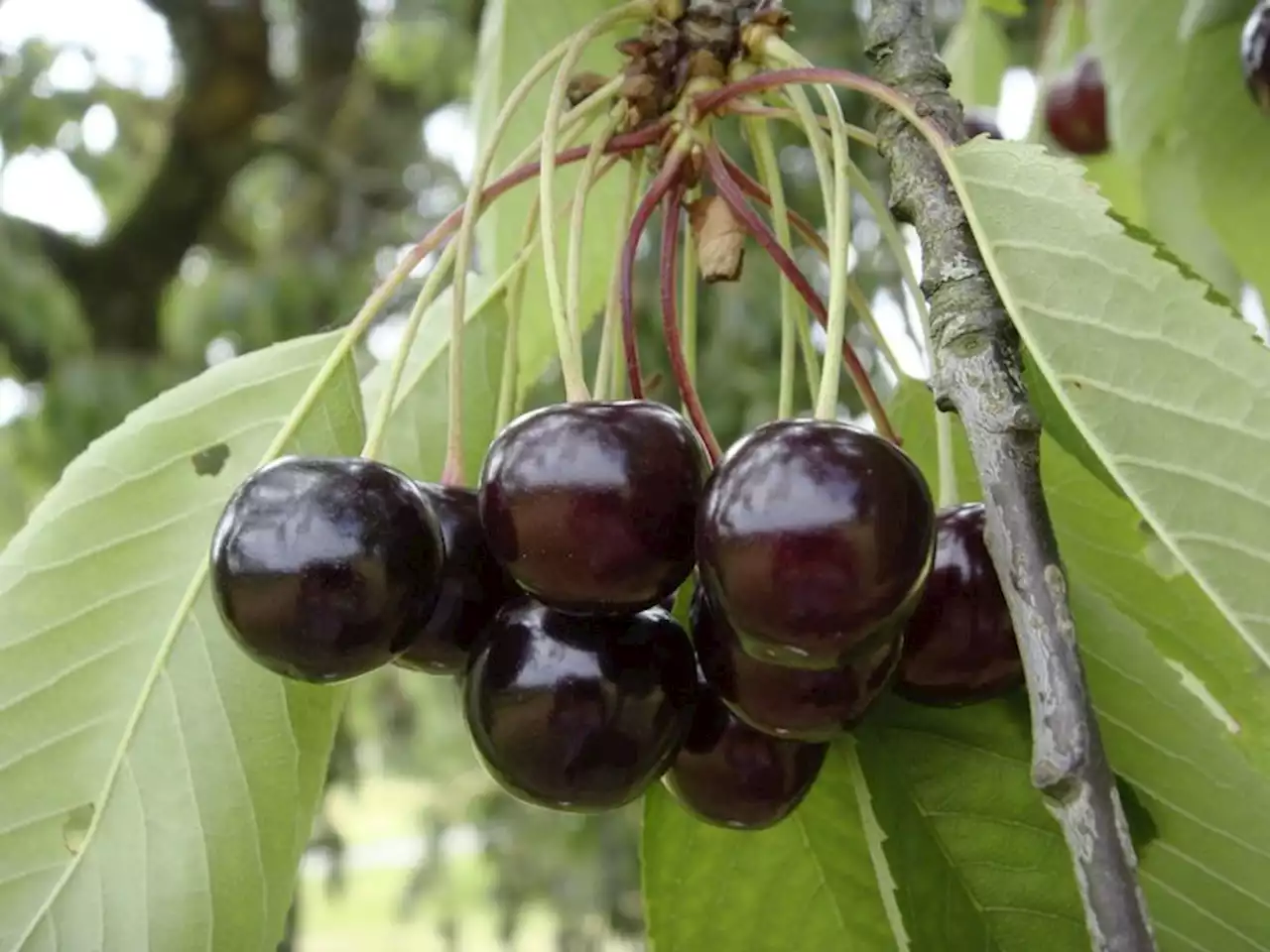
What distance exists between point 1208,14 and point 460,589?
36.4 inches

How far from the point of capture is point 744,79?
896mm

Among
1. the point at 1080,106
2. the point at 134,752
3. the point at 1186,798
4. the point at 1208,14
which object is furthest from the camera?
the point at 1080,106

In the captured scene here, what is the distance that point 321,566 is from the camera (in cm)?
72

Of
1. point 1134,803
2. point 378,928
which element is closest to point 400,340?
point 1134,803

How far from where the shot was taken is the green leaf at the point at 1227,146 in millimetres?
1396

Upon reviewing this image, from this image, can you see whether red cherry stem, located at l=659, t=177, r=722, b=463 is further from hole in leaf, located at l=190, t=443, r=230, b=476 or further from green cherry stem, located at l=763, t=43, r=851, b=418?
hole in leaf, located at l=190, t=443, r=230, b=476

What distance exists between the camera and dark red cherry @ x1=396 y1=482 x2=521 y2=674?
809 millimetres

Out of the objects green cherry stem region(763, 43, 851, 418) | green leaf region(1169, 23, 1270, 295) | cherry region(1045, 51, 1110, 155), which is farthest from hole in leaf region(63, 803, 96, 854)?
cherry region(1045, 51, 1110, 155)

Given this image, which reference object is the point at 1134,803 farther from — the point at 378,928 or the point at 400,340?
the point at 378,928

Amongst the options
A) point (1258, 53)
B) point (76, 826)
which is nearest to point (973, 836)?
point (76, 826)

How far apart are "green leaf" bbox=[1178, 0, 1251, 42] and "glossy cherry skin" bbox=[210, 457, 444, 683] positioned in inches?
36.4

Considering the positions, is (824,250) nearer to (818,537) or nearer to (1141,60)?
(818,537)

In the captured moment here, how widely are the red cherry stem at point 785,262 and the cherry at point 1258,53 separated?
0.58 metres

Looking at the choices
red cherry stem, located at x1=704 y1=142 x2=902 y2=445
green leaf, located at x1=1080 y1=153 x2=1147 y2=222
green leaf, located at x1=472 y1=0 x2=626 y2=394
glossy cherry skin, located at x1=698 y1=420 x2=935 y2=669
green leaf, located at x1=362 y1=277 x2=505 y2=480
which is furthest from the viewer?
green leaf, located at x1=1080 y1=153 x2=1147 y2=222
